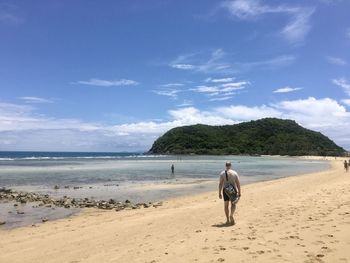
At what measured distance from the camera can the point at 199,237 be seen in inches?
458

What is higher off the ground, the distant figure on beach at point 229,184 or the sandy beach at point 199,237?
the distant figure on beach at point 229,184

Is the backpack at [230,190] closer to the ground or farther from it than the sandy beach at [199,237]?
farther from it

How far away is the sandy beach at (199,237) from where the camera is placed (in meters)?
9.43

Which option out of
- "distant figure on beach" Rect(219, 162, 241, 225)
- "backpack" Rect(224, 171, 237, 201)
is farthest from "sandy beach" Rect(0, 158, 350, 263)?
"backpack" Rect(224, 171, 237, 201)

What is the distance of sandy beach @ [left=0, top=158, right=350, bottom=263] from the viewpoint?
30.9ft

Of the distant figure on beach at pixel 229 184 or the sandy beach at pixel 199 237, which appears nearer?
the sandy beach at pixel 199 237

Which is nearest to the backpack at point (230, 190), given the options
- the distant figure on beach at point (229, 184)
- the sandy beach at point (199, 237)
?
the distant figure on beach at point (229, 184)

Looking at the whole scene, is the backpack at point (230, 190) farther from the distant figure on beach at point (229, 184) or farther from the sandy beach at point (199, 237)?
the sandy beach at point (199, 237)

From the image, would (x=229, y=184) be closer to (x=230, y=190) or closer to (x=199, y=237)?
(x=230, y=190)

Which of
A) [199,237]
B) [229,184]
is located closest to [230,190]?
[229,184]

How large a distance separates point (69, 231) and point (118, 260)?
232 inches

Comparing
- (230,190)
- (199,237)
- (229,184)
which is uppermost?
(229,184)

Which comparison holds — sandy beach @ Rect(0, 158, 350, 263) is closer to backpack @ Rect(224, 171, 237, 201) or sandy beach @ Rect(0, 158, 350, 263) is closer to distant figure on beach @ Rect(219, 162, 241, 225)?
distant figure on beach @ Rect(219, 162, 241, 225)

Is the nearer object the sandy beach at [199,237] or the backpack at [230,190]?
the sandy beach at [199,237]
